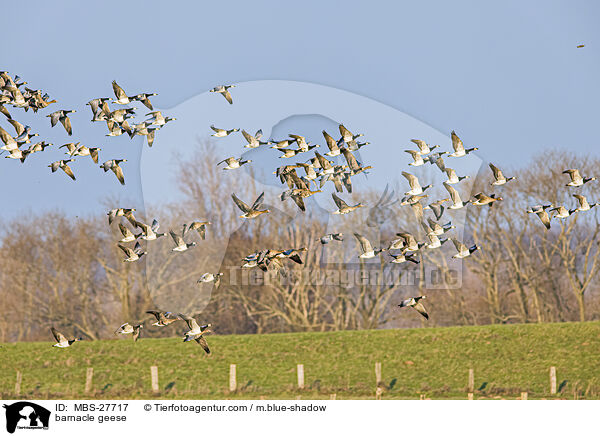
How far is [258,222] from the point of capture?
2544 inches

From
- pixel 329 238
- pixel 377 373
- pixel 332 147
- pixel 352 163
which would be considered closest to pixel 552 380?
pixel 377 373

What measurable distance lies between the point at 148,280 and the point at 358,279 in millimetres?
14577

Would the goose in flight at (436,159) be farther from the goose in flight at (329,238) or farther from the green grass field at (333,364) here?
the green grass field at (333,364)

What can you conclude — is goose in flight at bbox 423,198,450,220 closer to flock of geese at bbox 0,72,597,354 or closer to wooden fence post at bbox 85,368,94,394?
flock of geese at bbox 0,72,597,354

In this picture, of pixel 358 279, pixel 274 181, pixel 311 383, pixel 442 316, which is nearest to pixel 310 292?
pixel 358 279

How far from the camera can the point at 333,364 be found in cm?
4597

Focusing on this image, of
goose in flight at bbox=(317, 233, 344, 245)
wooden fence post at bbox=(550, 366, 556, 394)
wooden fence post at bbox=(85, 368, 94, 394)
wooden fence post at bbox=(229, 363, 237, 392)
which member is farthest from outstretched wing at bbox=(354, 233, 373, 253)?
wooden fence post at bbox=(85, 368, 94, 394)
